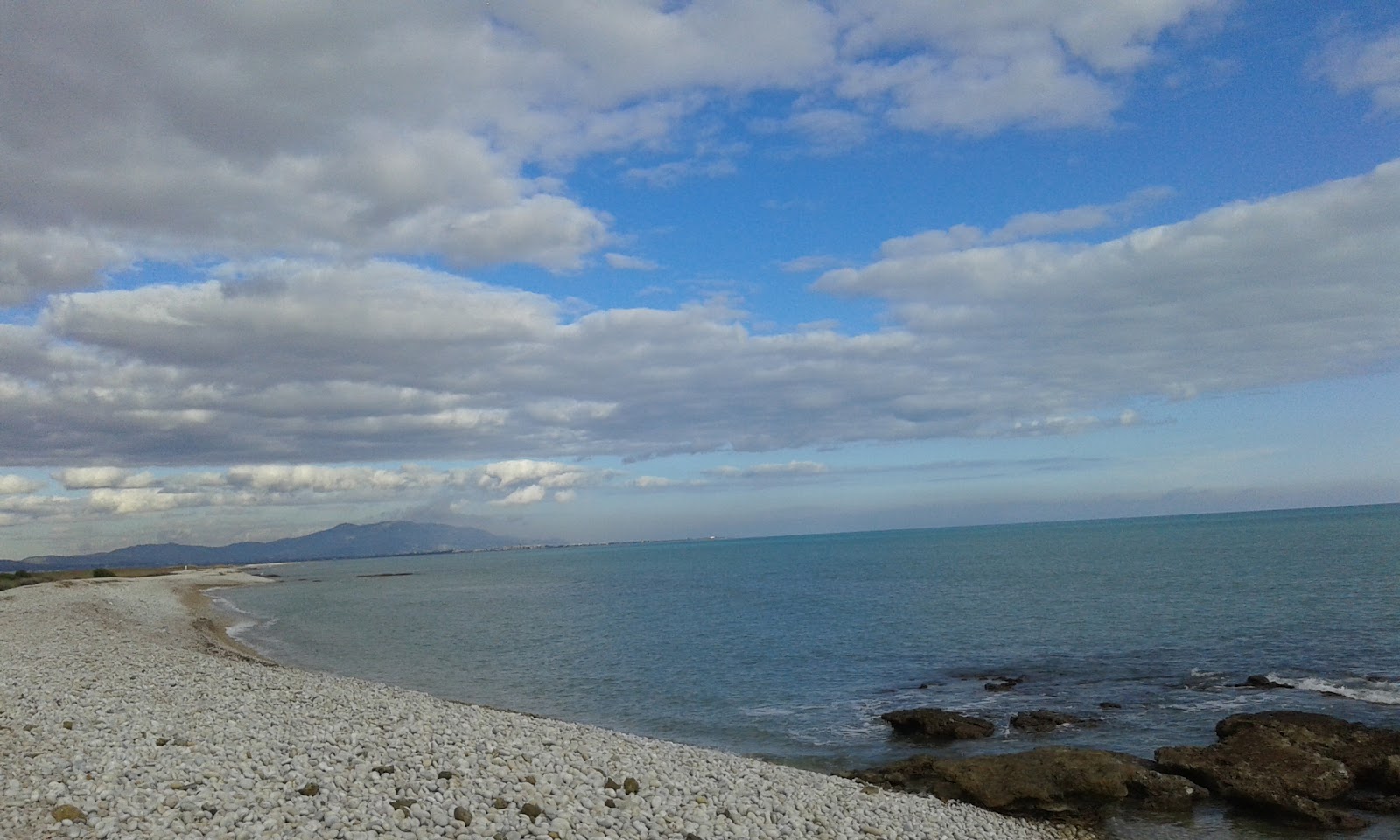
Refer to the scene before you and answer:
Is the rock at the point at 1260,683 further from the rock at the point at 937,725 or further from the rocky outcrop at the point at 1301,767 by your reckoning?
the rock at the point at 937,725

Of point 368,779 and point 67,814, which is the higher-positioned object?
point 67,814

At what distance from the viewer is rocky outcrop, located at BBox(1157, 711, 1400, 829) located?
1722 cm

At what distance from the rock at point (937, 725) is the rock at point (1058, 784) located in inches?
182

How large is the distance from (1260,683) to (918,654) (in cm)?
1432

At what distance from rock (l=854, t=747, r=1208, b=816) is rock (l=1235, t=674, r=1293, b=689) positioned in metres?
12.6

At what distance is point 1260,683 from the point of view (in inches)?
1133

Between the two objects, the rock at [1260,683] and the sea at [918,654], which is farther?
the rock at [1260,683]

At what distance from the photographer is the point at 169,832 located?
36.7 feet

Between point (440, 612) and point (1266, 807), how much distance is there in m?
68.6

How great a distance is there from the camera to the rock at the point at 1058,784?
17.8m

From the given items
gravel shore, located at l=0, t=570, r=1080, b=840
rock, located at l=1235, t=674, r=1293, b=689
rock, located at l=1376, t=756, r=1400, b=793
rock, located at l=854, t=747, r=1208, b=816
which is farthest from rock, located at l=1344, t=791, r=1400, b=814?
rock, located at l=1235, t=674, r=1293, b=689

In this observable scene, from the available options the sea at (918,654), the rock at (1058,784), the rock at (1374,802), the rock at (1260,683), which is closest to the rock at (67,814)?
the rock at (1058,784)

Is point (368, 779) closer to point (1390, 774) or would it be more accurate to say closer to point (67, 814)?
point (67, 814)

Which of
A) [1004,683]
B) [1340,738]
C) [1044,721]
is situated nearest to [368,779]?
[1044,721]
